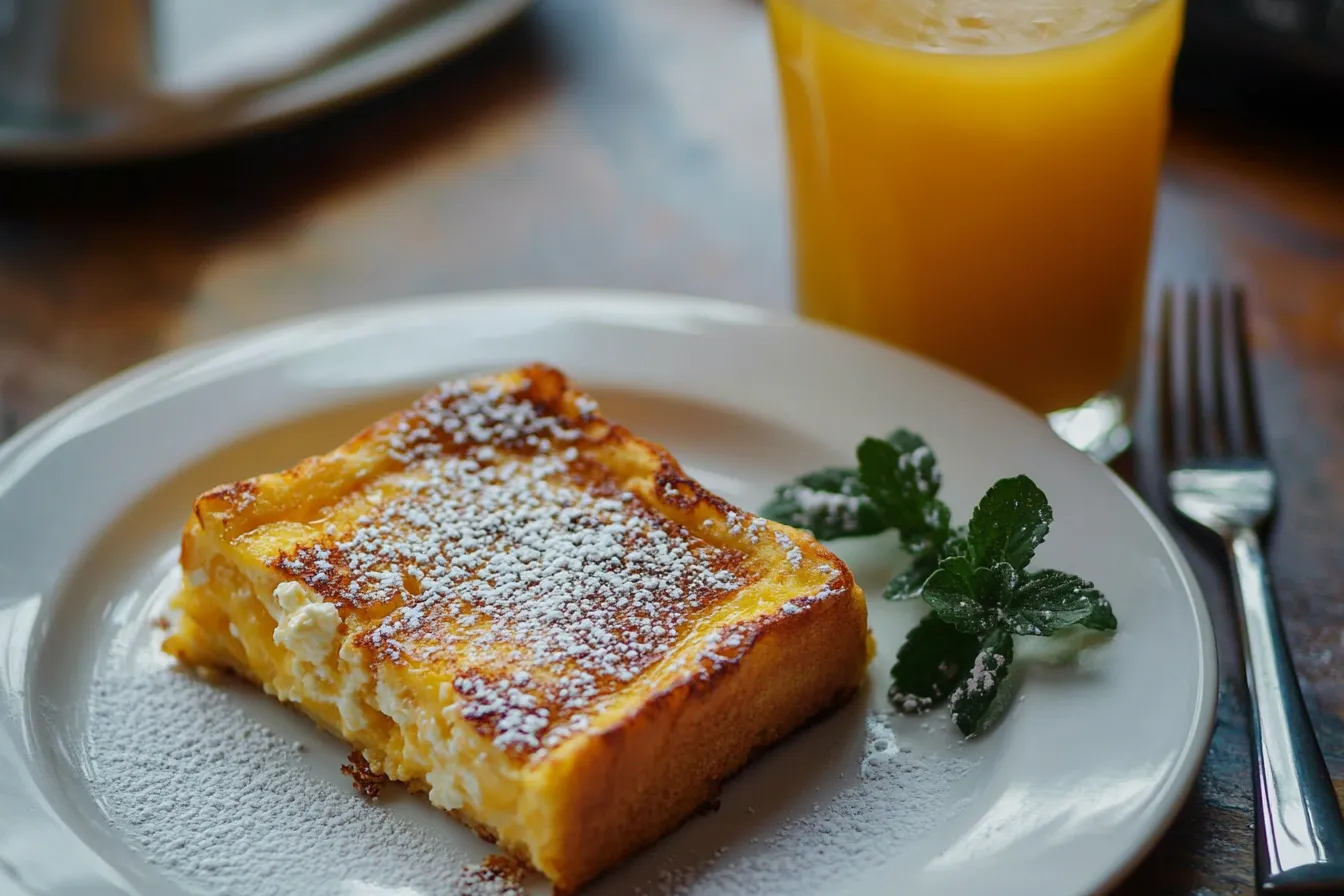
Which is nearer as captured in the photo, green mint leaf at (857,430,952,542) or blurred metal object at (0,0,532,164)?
green mint leaf at (857,430,952,542)

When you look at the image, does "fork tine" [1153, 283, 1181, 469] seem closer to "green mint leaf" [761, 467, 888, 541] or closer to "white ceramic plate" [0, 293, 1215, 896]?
"white ceramic plate" [0, 293, 1215, 896]

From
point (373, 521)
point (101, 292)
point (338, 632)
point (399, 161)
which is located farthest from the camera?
point (399, 161)

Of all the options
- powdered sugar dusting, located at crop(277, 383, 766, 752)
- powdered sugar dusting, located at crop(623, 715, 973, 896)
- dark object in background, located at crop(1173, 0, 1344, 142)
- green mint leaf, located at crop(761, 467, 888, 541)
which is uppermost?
dark object in background, located at crop(1173, 0, 1344, 142)

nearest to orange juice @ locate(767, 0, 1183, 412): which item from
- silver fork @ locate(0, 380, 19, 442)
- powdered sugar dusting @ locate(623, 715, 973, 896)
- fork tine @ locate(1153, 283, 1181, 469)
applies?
fork tine @ locate(1153, 283, 1181, 469)

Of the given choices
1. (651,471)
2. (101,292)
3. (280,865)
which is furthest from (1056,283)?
(101,292)

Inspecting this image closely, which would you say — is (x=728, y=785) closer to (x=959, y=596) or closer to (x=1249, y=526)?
(x=959, y=596)

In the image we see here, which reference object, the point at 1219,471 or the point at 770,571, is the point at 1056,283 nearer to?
the point at 1219,471

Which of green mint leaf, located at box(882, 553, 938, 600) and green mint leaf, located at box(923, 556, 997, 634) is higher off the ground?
green mint leaf, located at box(923, 556, 997, 634)

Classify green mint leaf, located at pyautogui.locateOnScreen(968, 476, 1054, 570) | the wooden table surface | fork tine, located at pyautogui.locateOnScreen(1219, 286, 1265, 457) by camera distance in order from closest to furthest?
1. green mint leaf, located at pyautogui.locateOnScreen(968, 476, 1054, 570)
2. fork tine, located at pyautogui.locateOnScreen(1219, 286, 1265, 457)
3. the wooden table surface
